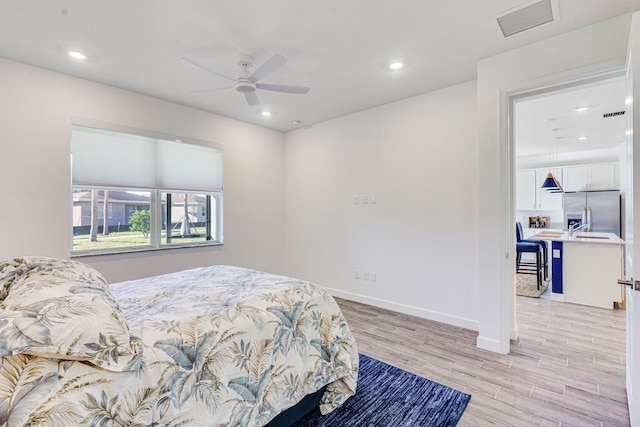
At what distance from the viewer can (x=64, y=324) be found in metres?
0.96

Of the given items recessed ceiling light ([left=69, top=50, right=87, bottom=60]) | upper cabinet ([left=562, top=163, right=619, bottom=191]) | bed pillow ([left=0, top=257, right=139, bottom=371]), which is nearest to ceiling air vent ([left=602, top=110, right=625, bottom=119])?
upper cabinet ([left=562, top=163, right=619, bottom=191])

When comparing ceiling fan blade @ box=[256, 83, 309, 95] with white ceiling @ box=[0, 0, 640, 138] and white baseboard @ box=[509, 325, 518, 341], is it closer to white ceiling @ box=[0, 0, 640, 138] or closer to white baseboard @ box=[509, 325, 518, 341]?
white ceiling @ box=[0, 0, 640, 138]

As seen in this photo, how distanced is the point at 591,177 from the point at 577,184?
0.88ft

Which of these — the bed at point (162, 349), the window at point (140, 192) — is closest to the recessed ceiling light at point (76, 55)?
the window at point (140, 192)

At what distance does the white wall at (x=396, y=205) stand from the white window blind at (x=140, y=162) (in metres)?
1.47

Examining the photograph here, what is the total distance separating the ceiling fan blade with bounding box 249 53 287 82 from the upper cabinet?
7469 mm

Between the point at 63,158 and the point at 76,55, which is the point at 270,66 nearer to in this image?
the point at 76,55

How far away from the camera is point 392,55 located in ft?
8.67

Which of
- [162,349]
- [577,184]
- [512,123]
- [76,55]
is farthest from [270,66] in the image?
[577,184]

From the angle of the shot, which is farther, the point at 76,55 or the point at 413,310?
the point at 413,310

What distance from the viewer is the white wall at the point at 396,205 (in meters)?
3.23

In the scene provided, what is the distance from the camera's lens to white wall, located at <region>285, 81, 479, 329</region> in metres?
3.23

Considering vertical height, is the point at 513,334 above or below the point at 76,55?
below

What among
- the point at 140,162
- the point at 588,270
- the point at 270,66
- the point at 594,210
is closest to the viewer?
the point at 270,66
